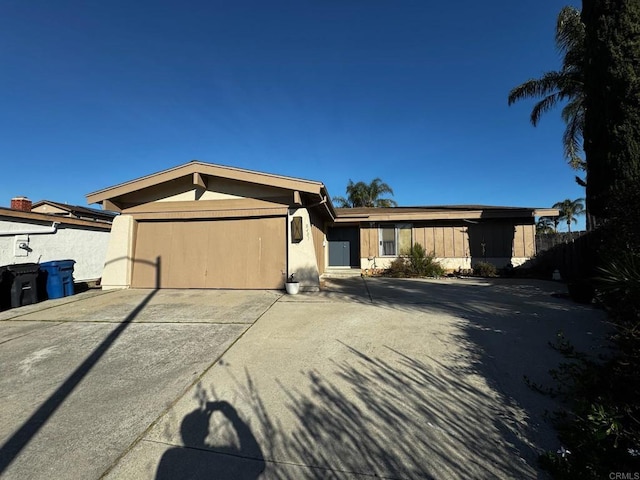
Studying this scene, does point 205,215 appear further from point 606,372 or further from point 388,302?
point 606,372

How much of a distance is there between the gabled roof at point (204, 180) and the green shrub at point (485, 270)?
7619 mm

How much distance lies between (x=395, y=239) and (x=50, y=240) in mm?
13132

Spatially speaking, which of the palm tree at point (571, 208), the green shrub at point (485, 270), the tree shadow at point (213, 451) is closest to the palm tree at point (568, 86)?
the green shrub at point (485, 270)

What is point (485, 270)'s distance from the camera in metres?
12.4

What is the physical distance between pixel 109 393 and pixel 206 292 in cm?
543

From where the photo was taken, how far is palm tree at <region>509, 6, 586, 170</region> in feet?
39.5

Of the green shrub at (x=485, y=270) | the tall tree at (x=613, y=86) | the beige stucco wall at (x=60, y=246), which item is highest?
the tall tree at (x=613, y=86)

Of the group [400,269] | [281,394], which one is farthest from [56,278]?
[400,269]

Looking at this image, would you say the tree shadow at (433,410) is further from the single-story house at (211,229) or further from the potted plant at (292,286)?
the single-story house at (211,229)

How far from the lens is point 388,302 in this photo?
22.2 ft

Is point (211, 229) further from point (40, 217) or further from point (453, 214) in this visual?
point (453, 214)

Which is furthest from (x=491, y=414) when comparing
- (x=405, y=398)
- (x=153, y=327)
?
(x=153, y=327)

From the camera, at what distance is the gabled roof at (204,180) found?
8.25 m

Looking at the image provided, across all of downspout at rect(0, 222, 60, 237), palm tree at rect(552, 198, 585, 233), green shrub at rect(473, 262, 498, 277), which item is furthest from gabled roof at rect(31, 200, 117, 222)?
palm tree at rect(552, 198, 585, 233)
